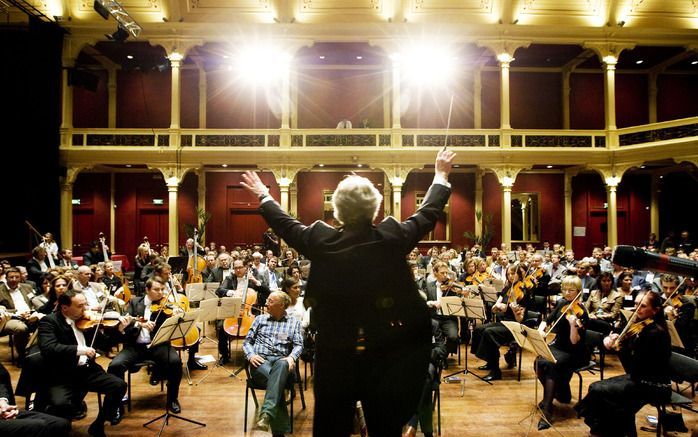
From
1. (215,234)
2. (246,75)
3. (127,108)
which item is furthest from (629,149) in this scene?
(127,108)

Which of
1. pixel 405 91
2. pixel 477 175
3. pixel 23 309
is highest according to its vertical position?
pixel 405 91

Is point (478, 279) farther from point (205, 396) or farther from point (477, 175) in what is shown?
point (477, 175)

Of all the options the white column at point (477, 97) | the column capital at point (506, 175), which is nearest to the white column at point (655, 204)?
the column capital at point (506, 175)

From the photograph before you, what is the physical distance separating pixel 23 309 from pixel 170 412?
382 centimetres

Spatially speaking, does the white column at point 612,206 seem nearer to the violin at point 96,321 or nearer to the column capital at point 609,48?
the column capital at point 609,48

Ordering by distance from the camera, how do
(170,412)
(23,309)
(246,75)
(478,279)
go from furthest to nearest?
(246,75), (478,279), (23,309), (170,412)

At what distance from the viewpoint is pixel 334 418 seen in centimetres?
172

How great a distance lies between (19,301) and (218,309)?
358 centimetres

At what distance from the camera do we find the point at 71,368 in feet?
13.9

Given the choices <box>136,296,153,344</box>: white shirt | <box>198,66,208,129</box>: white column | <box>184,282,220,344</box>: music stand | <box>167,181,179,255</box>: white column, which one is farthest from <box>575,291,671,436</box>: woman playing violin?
<box>198,66,208,129</box>: white column

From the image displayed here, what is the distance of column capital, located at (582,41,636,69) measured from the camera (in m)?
15.7

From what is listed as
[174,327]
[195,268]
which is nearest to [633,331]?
[174,327]

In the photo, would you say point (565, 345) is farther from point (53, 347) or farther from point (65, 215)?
point (65, 215)

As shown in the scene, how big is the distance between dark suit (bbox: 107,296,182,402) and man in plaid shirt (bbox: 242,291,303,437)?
2.74 ft
